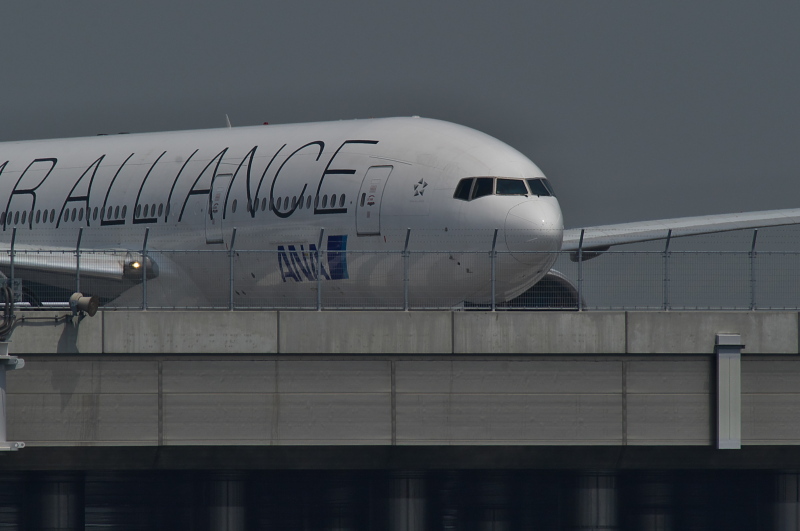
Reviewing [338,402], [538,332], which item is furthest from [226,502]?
[538,332]

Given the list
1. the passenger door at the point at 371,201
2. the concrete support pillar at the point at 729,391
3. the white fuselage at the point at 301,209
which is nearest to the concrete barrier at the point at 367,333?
the white fuselage at the point at 301,209

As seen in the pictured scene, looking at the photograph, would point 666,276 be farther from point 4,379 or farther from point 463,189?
point 4,379

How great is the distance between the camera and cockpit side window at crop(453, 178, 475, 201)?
27.8 metres

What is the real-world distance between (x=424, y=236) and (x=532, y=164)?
308 cm

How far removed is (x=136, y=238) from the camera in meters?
35.0

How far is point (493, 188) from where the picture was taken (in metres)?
27.8

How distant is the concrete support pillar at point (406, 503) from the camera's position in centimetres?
2409

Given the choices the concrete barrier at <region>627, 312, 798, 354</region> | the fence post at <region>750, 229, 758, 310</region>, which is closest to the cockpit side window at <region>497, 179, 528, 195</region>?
the fence post at <region>750, 229, 758, 310</region>

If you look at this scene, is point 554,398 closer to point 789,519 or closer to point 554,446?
point 554,446

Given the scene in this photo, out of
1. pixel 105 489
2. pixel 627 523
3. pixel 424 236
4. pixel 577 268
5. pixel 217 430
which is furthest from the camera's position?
pixel 105 489

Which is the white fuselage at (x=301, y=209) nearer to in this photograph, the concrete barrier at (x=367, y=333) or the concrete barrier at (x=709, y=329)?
the concrete barrier at (x=367, y=333)

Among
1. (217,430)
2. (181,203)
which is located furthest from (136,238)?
(217,430)

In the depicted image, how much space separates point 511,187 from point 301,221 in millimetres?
5420

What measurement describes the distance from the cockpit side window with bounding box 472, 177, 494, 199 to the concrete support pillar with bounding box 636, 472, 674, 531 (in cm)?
1274
